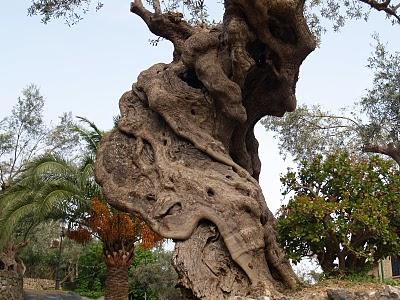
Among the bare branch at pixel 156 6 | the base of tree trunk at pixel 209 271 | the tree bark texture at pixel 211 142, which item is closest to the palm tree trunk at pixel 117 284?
the tree bark texture at pixel 211 142

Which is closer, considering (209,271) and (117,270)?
Answer: (209,271)

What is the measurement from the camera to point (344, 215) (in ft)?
29.5

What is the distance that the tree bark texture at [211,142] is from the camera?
28.9 ft

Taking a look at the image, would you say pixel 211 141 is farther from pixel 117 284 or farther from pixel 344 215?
pixel 117 284

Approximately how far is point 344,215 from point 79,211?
8.83m

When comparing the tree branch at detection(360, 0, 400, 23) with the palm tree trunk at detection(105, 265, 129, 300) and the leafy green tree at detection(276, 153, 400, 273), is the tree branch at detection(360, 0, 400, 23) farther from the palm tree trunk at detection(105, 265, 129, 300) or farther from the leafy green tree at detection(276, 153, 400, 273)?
the palm tree trunk at detection(105, 265, 129, 300)

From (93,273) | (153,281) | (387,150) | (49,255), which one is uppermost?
(387,150)

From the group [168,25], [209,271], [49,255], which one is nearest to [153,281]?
[49,255]

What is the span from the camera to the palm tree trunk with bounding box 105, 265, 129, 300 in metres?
15.0

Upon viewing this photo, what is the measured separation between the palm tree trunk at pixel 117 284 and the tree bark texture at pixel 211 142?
A: 5451 millimetres

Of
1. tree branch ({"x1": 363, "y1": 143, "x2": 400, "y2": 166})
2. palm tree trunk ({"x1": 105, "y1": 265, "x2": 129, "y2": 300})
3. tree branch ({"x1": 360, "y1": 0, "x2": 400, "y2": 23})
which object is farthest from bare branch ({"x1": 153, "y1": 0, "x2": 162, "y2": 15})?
tree branch ({"x1": 363, "y1": 143, "x2": 400, "y2": 166})

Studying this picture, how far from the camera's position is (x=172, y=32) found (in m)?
11.7

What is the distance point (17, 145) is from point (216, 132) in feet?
72.7

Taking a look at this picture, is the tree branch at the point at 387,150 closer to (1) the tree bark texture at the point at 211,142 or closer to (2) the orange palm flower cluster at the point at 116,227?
(1) the tree bark texture at the point at 211,142
